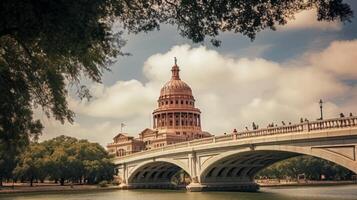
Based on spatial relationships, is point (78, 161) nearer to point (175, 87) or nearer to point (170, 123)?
point (170, 123)

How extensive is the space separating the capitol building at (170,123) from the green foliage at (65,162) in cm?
4278

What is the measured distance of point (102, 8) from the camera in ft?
Answer: 51.5

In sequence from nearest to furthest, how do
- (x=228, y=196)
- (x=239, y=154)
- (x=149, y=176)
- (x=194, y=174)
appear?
(x=228, y=196) → (x=239, y=154) → (x=194, y=174) → (x=149, y=176)

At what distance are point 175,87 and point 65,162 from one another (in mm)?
69171

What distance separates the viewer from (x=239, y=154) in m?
52.2

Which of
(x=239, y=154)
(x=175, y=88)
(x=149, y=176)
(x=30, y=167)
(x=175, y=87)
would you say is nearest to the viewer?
(x=239, y=154)

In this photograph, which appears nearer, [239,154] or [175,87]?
[239,154]

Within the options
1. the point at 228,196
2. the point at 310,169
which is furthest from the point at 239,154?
the point at 310,169

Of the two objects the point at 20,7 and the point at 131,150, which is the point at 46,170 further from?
the point at 20,7

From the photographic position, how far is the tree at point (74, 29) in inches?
556

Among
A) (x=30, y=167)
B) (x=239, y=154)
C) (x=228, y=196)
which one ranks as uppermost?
(x=239, y=154)

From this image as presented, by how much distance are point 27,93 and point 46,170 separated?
63511mm

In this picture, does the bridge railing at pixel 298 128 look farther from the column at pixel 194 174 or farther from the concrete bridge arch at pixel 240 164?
the column at pixel 194 174

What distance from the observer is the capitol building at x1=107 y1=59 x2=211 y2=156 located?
14038 cm
